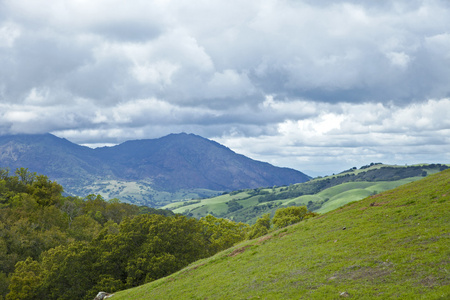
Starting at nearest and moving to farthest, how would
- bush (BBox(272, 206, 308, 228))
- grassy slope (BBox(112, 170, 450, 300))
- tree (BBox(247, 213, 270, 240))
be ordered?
grassy slope (BBox(112, 170, 450, 300)) → tree (BBox(247, 213, 270, 240)) → bush (BBox(272, 206, 308, 228))

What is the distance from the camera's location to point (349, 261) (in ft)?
95.9

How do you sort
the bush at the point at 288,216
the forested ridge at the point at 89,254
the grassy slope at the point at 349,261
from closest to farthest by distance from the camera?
the grassy slope at the point at 349,261, the forested ridge at the point at 89,254, the bush at the point at 288,216

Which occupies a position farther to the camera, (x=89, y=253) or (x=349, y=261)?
(x=89, y=253)

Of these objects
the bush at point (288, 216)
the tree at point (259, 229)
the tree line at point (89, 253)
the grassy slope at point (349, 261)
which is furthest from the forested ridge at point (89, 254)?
the bush at point (288, 216)

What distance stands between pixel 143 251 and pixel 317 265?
46.5 metres

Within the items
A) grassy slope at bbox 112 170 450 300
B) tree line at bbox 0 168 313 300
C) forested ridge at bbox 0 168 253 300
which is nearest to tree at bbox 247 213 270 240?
tree line at bbox 0 168 313 300

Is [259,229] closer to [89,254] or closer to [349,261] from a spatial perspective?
[89,254]

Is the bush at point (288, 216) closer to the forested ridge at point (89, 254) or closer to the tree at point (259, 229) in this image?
the tree at point (259, 229)

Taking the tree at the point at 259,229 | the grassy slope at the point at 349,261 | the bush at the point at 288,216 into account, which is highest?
the grassy slope at the point at 349,261

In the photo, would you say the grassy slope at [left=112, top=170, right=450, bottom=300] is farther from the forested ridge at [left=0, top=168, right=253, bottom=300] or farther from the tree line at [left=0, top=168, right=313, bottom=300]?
the tree line at [left=0, top=168, right=313, bottom=300]

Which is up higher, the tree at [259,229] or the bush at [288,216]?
the bush at [288,216]

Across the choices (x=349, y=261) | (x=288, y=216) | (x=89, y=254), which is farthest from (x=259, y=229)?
(x=349, y=261)

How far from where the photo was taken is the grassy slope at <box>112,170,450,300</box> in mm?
23156

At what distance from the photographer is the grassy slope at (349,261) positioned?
23.2 metres
